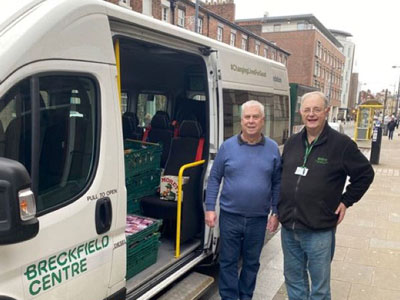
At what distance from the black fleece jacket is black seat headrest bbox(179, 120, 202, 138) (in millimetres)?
1754

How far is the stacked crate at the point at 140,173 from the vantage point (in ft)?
12.8

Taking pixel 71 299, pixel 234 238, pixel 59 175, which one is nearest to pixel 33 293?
pixel 71 299

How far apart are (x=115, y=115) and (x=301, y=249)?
1837 millimetres

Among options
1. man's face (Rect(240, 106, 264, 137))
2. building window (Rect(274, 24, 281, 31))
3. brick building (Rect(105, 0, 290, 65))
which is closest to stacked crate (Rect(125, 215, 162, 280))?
man's face (Rect(240, 106, 264, 137))

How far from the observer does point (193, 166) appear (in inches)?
143

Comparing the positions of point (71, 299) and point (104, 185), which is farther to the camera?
point (104, 185)

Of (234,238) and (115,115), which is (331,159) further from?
(115,115)

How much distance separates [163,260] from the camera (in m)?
3.47

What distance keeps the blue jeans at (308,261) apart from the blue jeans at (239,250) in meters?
0.27

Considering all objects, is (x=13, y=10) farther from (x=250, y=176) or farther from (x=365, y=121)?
(x=365, y=121)

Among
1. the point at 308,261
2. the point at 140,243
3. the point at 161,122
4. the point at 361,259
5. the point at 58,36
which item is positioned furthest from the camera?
the point at 161,122

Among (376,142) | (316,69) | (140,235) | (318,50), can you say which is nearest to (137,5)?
(376,142)

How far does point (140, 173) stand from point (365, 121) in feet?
65.7

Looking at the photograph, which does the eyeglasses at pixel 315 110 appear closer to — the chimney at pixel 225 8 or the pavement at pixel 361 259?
the pavement at pixel 361 259
